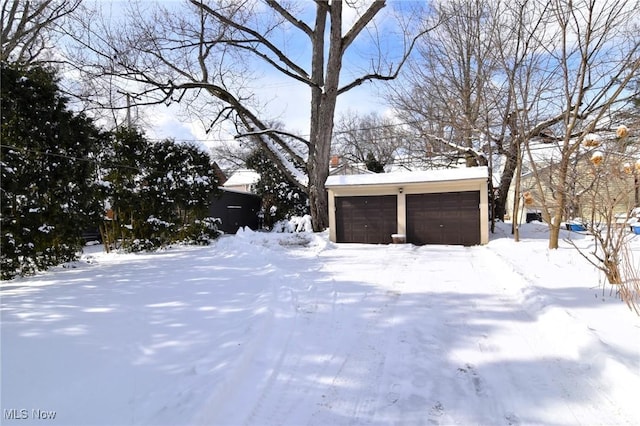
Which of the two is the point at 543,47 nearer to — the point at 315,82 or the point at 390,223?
the point at 390,223

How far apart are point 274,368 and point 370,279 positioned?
3432 millimetres

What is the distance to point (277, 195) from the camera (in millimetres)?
18703

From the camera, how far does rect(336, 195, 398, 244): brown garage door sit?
12.3 m

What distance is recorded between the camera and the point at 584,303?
393cm

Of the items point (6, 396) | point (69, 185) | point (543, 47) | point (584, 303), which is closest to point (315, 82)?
point (543, 47)

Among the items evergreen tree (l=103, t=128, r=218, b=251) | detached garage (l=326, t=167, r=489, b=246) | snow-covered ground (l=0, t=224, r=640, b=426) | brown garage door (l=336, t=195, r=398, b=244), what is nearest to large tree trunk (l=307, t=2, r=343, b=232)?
detached garage (l=326, t=167, r=489, b=246)

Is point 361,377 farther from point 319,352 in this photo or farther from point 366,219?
point 366,219

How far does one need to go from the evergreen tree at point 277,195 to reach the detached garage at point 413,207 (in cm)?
580

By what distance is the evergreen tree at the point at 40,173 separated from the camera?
610 centimetres

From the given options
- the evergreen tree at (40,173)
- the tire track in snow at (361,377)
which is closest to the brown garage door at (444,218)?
the tire track in snow at (361,377)

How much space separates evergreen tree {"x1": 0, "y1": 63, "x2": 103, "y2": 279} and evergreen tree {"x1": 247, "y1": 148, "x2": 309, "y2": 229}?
1157 cm

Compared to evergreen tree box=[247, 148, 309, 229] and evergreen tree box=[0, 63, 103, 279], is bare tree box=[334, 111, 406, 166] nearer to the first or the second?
evergreen tree box=[247, 148, 309, 229]

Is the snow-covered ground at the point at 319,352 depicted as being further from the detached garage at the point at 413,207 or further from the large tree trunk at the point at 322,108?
the large tree trunk at the point at 322,108

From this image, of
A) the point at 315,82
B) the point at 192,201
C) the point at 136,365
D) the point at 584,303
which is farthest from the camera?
the point at 315,82
